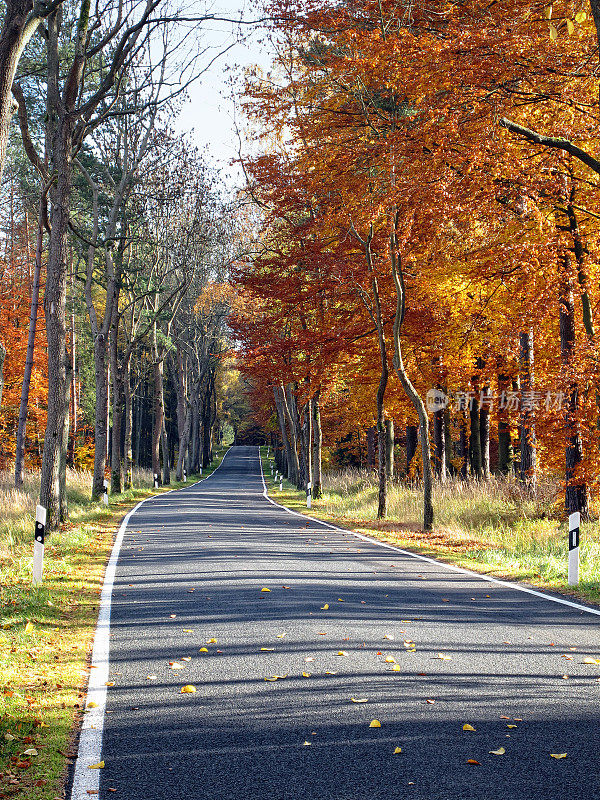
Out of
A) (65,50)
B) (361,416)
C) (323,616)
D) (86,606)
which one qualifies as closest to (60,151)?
(65,50)

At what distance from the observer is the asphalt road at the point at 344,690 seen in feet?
13.4

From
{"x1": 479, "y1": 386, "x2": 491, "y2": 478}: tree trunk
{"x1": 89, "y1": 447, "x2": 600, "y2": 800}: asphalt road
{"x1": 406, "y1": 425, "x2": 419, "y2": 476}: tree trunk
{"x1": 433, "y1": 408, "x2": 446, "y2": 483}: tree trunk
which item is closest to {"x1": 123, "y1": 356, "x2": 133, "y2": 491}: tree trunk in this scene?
{"x1": 433, "y1": 408, "x2": 446, "y2": 483}: tree trunk

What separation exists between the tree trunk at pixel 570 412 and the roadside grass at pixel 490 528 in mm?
628

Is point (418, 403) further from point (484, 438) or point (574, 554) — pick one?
point (484, 438)

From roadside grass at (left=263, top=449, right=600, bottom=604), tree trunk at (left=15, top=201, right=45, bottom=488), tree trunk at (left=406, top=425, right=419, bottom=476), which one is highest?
tree trunk at (left=15, top=201, right=45, bottom=488)

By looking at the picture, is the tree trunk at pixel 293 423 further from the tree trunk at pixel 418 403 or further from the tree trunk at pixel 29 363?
the tree trunk at pixel 418 403

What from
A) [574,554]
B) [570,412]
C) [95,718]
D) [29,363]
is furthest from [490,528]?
[29,363]

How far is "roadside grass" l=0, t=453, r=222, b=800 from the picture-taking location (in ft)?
14.3

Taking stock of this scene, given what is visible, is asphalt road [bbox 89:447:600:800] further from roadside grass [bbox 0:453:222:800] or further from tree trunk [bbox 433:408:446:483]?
tree trunk [bbox 433:408:446:483]

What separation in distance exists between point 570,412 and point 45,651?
1161 cm

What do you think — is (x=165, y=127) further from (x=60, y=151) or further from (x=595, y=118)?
(x=595, y=118)

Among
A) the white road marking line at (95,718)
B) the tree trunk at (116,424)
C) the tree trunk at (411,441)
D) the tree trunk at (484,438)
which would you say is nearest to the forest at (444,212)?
the tree trunk at (484,438)

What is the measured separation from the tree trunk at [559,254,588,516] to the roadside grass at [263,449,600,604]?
628 millimetres

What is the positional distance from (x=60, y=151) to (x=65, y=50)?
6.50 meters
